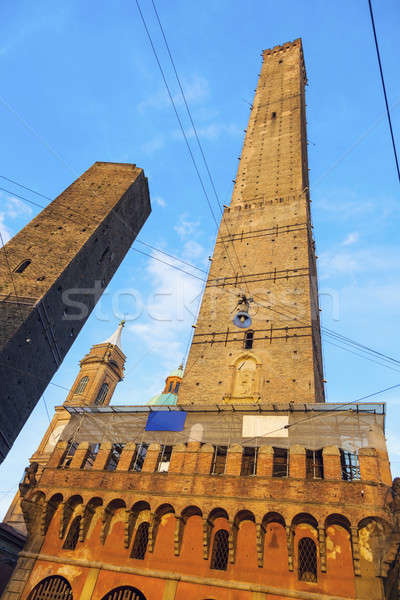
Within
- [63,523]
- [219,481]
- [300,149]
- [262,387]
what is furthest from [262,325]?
[300,149]

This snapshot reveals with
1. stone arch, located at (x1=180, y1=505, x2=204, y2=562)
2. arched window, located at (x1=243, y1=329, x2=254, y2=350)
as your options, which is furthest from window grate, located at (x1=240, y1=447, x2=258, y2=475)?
arched window, located at (x1=243, y1=329, x2=254, y2=350)

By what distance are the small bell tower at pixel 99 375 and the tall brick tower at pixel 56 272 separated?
21.4 m

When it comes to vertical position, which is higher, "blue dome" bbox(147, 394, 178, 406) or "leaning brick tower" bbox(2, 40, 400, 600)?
"blue dome" bbox(147, 394, 178, 406)

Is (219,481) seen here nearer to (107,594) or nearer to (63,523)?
(107,594)

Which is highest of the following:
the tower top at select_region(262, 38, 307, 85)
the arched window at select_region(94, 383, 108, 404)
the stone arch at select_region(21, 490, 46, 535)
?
the tower top at select_region(262, 38, 307, 85)

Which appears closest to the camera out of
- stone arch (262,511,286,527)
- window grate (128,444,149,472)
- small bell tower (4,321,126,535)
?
stone arch (262,511,286,527)

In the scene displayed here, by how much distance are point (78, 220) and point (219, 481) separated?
14653mm

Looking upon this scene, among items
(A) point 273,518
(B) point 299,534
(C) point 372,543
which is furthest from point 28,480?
(C) point 372,543

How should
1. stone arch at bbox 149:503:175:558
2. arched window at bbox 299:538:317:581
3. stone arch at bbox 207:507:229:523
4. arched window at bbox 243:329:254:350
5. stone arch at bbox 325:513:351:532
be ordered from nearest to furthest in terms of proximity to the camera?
arched window at bbox 299:538:317:581
stone arch at bbox 325:513:351:532
stone arch at bbox 207:507:229:523
stone arch at bbox 149:503:175:558
arched window at bbox 243:329:254:350

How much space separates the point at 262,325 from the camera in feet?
60.6

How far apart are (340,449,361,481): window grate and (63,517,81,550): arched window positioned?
27.5ft

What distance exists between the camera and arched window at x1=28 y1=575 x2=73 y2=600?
1171cm

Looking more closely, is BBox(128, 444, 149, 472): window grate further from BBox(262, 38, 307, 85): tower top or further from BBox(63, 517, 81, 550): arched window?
BBox(262, 38, 307, 85): tower top

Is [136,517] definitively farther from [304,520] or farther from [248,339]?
[248,339]
